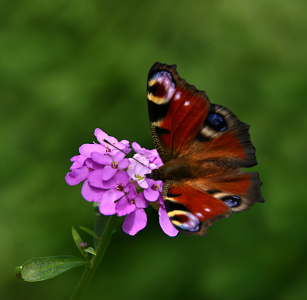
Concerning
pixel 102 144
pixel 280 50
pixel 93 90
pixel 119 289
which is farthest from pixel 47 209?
pixel 280 50

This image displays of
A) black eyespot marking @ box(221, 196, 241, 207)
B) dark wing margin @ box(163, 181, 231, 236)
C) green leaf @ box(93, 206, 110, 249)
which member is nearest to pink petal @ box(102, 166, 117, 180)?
dark wing margin @ box(163, 181, 231, 236)

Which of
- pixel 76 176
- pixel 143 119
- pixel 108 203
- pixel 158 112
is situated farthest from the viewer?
pixel 143 119

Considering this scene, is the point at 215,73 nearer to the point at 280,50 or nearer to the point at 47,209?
the point at 280,50

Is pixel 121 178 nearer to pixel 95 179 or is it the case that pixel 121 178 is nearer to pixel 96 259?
pixel 95 179

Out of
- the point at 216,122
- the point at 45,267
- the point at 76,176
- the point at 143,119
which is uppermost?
the point at 216,122

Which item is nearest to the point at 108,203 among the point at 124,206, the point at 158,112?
the point at 124,206
